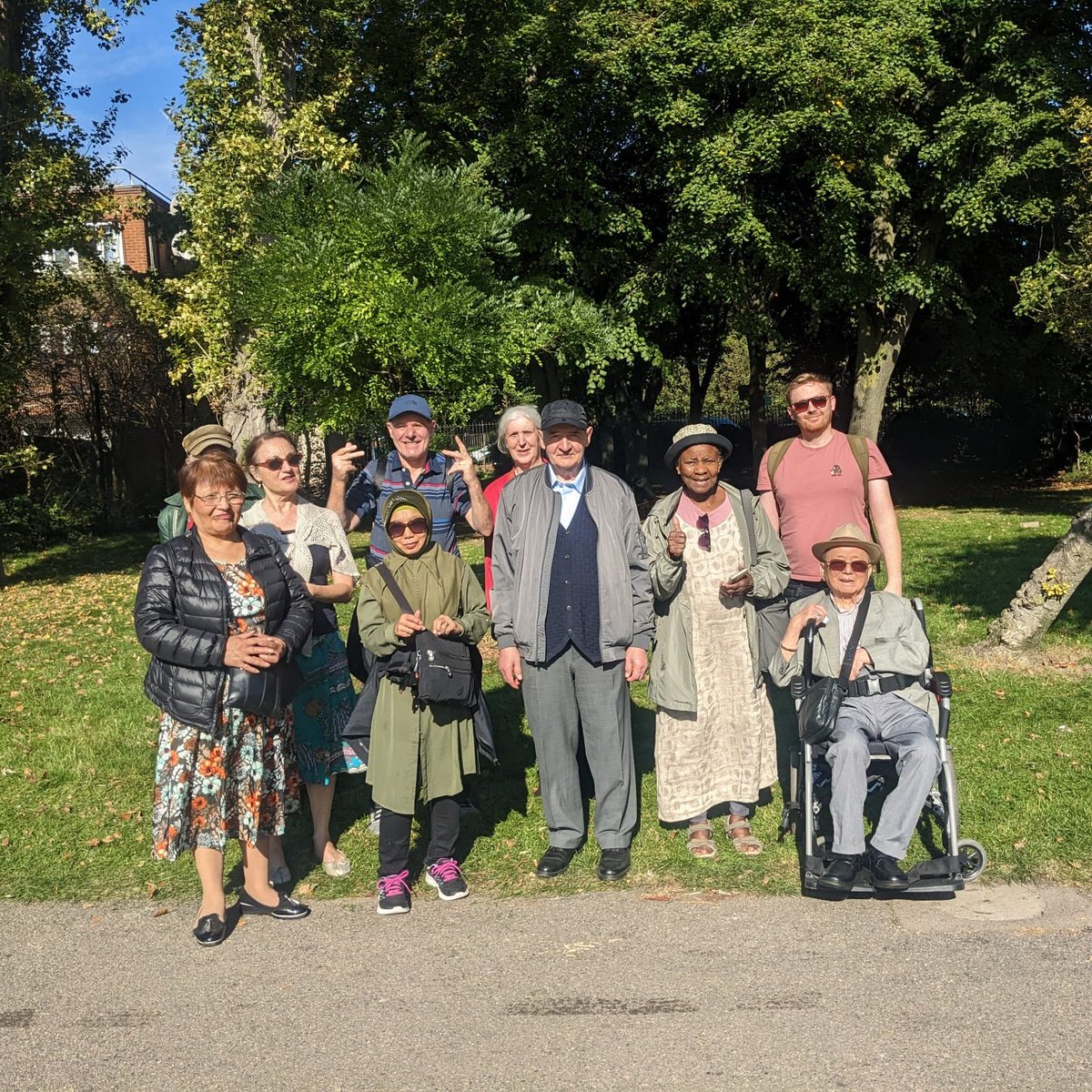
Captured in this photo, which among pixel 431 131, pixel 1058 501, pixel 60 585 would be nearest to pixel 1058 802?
pixel 60 585

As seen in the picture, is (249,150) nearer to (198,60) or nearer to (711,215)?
(198,60)

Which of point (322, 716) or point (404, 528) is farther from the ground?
point (404, 528)

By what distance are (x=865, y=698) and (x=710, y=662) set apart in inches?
29.9

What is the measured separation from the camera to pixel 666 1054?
11.8 ft

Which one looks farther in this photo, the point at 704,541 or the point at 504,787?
the point at 504,787

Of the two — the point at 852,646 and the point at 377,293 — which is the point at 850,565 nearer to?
the point at 852,646

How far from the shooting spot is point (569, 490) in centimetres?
528

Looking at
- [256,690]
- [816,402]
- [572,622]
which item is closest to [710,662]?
[572,622]

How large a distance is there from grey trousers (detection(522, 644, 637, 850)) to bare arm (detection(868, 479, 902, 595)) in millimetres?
1443

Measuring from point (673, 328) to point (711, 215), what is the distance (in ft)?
34.8

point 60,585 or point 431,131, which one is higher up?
point 431,131

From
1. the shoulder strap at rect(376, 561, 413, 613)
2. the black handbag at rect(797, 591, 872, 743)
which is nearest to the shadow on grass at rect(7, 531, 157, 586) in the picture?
the shoulder strap at rect(376, 561, 413, 613)

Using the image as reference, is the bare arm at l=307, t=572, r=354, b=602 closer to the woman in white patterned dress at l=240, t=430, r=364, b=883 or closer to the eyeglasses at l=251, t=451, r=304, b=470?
the woman in white patterned dress at l=240, t=430, r=364, b=883

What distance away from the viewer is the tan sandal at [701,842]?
5285 mm
